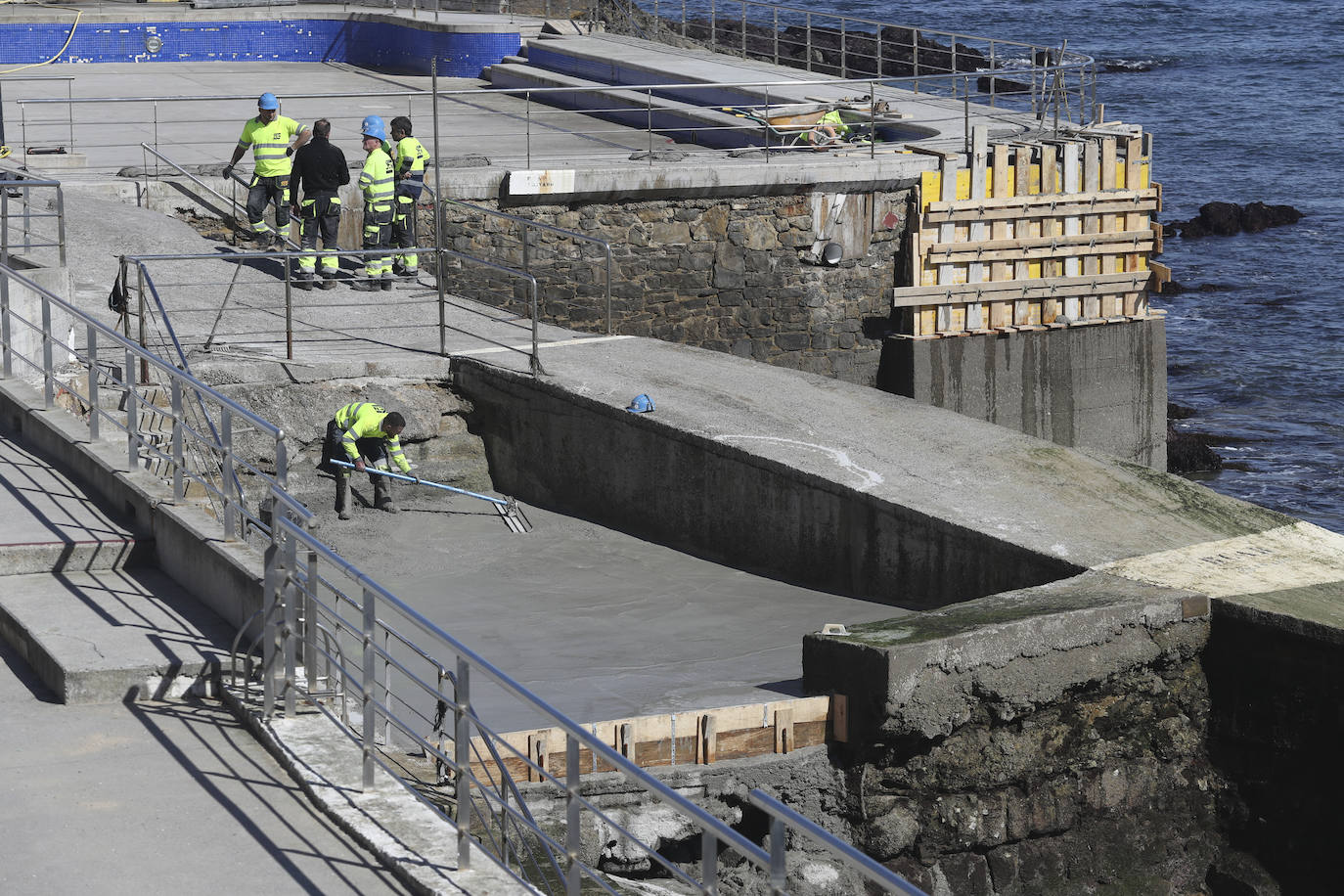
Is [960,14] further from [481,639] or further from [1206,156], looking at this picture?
[481,639]

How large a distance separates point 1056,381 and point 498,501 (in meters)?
8.08

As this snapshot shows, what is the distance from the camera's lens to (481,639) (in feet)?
37.4

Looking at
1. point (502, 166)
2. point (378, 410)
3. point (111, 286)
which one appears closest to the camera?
point (378, 410)

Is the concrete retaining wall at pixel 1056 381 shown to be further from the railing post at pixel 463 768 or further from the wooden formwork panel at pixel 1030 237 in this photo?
the railing post at pixel 463 768

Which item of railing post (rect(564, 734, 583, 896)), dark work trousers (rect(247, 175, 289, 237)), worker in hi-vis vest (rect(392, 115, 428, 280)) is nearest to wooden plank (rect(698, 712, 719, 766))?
railing post (rect(564, 734, 583, 896))

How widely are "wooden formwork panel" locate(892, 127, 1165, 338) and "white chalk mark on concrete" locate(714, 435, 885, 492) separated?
668 cm

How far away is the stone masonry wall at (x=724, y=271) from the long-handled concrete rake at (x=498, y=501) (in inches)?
147

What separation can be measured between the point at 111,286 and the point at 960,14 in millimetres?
71640

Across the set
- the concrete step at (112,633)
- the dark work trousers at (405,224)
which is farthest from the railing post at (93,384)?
the dark work trousers at (405,224)

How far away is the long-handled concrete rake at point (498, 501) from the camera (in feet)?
45.1

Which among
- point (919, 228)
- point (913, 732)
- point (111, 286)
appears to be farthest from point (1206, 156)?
point (913, 732)

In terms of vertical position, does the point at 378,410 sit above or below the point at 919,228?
below

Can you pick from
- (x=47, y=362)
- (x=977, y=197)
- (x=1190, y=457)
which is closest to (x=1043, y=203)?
(x=977, y=197)

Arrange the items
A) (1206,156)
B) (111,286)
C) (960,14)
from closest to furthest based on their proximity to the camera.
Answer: (111,286)
(1206,156)
(960,14)
